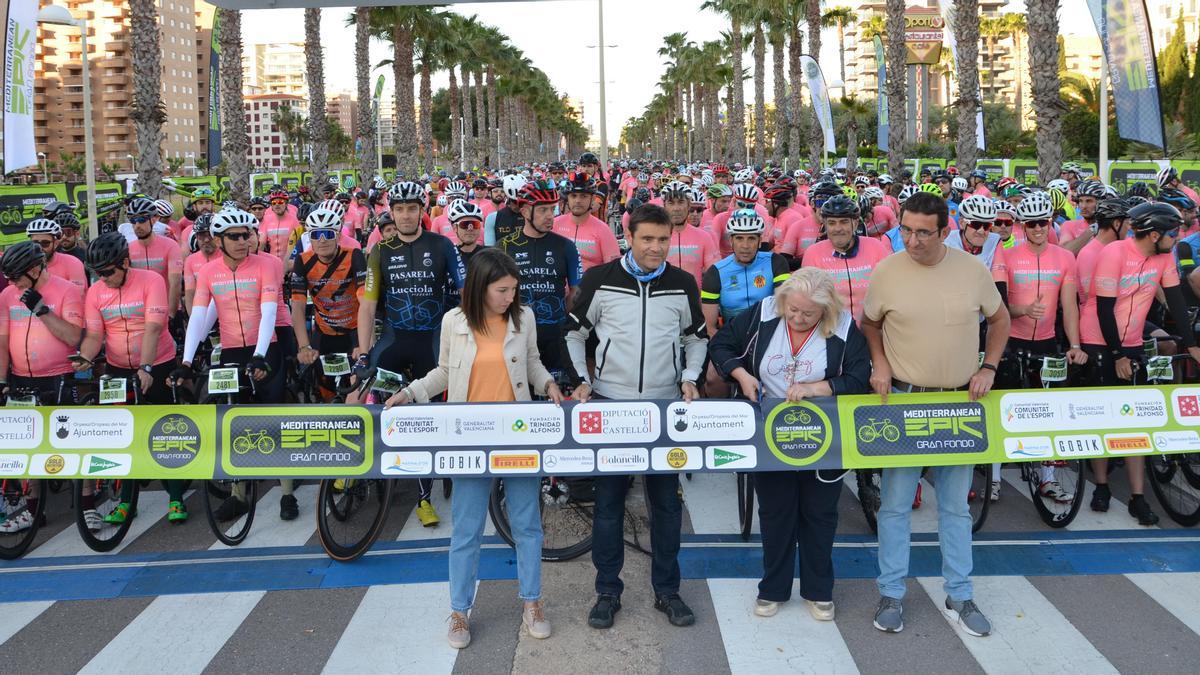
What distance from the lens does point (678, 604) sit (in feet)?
17.9

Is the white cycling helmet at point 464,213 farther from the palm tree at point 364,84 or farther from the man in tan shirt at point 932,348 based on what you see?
the palm tree at point 364,84

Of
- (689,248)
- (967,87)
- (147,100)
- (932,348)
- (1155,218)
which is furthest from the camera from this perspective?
(967,87)

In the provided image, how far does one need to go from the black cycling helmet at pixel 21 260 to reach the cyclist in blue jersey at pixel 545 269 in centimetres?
320

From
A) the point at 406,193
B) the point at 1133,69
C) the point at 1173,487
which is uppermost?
the point at 1133,69

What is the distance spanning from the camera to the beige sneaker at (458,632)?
5.19 metres

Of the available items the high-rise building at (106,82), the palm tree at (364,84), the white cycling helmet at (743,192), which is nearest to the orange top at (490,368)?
the white cycling helmet at (743,192)

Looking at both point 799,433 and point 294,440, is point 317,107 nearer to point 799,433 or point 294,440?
point 294,440

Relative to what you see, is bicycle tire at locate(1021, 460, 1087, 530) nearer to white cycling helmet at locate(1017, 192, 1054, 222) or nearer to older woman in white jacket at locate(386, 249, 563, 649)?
white cycling helmet at locate(1017, 192, 1054, 222)

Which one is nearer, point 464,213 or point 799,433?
point 799,433

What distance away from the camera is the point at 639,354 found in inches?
214

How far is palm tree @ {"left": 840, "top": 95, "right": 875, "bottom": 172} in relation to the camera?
44178mm

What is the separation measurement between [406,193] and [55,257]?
2.99m

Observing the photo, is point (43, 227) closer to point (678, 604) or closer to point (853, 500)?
point (678, 604)

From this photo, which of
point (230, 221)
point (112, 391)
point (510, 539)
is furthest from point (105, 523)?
point (510, 539)
